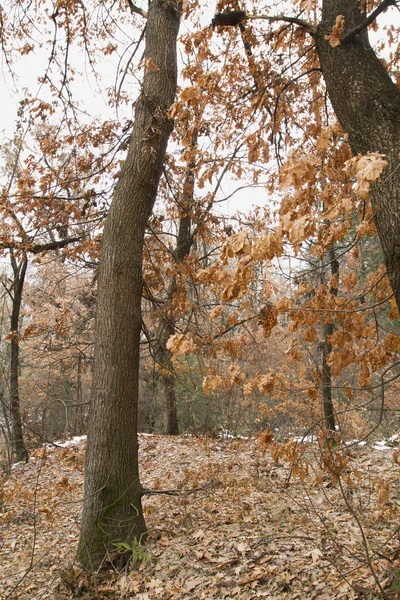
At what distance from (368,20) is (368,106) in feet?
1.74

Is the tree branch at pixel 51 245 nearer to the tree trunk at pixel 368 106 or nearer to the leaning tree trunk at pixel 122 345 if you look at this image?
the leaning tree trunk at pixel 122 345

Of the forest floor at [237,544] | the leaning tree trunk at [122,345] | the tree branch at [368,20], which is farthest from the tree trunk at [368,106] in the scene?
the leaning tree trunk at [122,345]

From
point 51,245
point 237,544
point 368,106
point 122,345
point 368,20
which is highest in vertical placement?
point 51,245

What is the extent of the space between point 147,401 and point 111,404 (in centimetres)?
1357

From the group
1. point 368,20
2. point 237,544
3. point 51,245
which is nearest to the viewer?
point 368,20

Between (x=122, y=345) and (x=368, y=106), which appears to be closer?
(x=368, y=106)

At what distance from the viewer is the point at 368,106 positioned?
2.68 m

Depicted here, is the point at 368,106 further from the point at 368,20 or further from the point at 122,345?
the point at 122,345

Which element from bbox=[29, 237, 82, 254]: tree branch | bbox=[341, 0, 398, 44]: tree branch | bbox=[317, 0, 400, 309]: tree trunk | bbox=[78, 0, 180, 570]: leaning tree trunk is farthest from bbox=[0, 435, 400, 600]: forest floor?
bbox=[29, 237, 82, 254]: tree branch

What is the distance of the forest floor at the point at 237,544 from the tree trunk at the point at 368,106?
5.01 ft

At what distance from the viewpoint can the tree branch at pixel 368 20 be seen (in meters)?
2.57

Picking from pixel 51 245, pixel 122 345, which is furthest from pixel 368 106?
pixel 51 245

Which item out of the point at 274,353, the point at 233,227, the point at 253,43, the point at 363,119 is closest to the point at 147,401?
the point at 274,353

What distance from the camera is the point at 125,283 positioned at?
4227 mm
